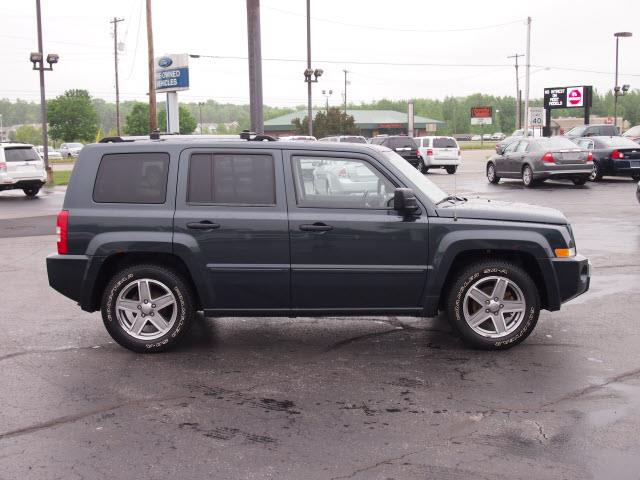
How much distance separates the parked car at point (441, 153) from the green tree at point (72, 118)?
6549 cm

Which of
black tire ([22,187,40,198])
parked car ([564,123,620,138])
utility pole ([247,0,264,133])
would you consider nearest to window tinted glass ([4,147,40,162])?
black tire ([22,187,40,198])

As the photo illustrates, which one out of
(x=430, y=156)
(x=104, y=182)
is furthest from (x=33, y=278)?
(x=430, y=156)

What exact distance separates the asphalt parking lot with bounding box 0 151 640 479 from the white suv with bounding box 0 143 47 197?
1750cm

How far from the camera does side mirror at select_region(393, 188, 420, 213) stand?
A: 6062mm

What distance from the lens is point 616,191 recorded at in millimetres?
22359

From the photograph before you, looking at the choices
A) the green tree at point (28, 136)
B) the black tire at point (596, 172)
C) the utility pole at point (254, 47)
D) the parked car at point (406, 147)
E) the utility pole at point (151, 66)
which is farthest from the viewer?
the green tree at point (28, 136)

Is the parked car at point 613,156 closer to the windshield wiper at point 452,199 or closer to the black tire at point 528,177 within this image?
the black tire at point 528,177

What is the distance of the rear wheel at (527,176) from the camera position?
24.6 metres

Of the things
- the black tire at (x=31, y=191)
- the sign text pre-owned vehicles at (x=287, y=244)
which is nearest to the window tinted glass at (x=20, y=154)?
the black tire at (x=31, y=191)

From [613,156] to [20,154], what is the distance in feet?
63.9

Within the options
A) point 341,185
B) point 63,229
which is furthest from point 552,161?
point 63,229

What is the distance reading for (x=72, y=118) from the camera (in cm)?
9181

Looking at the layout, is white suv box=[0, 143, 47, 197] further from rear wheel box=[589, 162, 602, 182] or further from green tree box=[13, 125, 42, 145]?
green tree box=[13, 125, 42, 145]

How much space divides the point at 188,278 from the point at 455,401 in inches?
101
